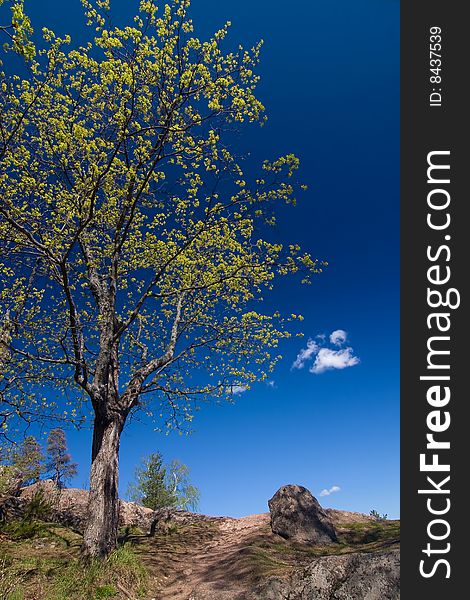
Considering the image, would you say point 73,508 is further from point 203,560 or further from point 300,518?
point 300,518

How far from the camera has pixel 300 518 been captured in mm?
15945

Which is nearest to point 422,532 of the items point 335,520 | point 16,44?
point 16,44

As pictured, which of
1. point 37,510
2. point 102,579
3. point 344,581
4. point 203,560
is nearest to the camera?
point 344,581

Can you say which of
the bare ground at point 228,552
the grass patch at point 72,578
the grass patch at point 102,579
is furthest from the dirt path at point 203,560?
the grass patch at point 72,578

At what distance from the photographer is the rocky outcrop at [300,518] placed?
50.8 ft

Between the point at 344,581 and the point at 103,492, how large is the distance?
22.1 ft

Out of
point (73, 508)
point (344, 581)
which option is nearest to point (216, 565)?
point (344, 581)

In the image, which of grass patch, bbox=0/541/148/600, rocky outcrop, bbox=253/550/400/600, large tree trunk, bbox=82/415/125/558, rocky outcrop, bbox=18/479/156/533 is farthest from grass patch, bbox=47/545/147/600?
rocky outcrop, bbox=18/479/156/533

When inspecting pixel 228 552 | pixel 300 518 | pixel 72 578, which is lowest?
pixel 72 578

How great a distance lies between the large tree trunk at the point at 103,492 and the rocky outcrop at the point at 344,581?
14.9ft

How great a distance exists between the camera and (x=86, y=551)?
386 inches

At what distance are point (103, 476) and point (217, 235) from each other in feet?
28.3

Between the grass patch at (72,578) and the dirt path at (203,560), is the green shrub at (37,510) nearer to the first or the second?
the dirt path at (203,560)

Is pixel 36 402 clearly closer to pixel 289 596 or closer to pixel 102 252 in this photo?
pixel 102 252
